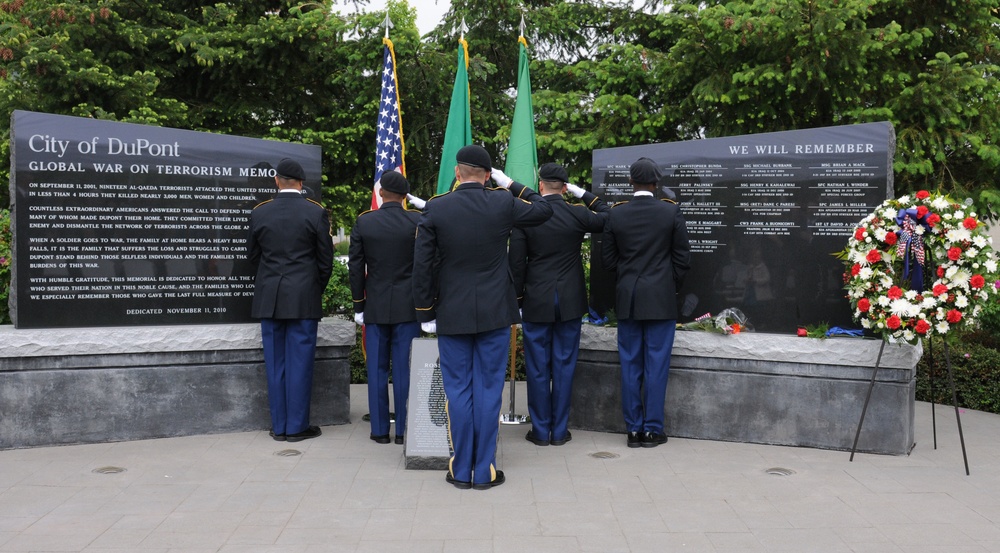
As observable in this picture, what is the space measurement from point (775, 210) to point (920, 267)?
1.15m

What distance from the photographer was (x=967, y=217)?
5.40m

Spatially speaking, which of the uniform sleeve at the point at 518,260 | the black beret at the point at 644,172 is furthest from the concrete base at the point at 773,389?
the black beret at the point at 644,172

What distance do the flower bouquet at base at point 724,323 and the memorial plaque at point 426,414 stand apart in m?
2.11

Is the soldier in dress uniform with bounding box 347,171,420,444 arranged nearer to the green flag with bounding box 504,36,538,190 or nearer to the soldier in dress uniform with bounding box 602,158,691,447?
the soldier in dress uniform with bounding box 602,158,691,447

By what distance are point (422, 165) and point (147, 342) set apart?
789cm

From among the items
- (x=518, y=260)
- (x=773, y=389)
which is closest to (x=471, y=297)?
(x=518, y=260)

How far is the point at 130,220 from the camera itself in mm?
6082

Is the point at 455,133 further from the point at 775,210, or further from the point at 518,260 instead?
the point at 775,210

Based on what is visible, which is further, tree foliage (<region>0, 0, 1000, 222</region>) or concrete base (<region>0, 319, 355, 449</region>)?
tree foliage (<region>0, 0, 1000, 222</region>)

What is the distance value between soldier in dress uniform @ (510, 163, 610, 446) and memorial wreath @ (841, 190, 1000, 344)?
74.7 inches

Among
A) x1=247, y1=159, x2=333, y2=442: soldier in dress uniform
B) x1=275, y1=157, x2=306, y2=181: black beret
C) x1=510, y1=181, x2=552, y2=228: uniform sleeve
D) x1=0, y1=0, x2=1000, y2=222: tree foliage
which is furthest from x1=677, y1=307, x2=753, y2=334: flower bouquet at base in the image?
x1=0, y1=0, x2=1000, y2=222: tree foliage

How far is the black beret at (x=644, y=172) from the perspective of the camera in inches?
236

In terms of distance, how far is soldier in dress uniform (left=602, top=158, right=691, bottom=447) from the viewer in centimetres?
595

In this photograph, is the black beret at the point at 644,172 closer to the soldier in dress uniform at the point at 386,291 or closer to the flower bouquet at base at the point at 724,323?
the flower bouquet at base at the point at 724,323
